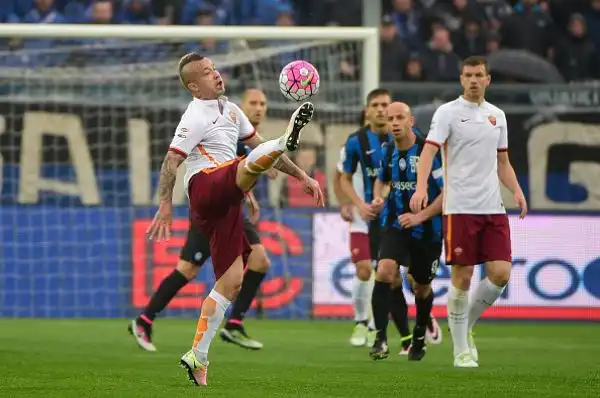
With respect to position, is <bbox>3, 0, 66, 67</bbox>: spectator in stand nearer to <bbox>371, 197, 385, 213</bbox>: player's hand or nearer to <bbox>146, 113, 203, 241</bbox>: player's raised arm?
<bbox>371, 197, 385, 213</bbox>: player's hand

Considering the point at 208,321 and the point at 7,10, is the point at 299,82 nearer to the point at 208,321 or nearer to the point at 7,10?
the point at 208,321

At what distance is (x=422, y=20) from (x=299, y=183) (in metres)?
4.71

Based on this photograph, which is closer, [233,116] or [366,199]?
[233,116]

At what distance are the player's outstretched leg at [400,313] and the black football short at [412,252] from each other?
441mm

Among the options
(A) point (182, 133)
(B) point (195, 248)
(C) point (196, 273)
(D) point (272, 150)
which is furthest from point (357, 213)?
(D) point (272, 150)

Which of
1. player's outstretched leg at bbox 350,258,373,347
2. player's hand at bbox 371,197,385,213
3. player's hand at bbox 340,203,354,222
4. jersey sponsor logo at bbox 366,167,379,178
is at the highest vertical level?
jersey sponsor logo at bbox 366,167,379,178

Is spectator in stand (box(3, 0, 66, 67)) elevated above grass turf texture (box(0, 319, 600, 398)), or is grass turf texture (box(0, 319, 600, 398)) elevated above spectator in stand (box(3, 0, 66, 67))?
spectator in stand (box(3, 0, 66, 67))

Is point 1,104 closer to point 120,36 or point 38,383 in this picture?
point 120,36

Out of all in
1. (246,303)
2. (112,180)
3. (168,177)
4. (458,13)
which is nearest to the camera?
(168,177)

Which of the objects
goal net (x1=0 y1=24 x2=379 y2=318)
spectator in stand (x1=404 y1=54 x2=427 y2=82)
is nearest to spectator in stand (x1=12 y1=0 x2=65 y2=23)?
goal net (x1=0 y1=24 x2=379 y2=318)

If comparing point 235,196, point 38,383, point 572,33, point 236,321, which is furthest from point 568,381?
point 572,33

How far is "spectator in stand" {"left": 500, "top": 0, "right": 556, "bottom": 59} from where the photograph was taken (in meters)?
18.6

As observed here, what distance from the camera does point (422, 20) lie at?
1914 cm

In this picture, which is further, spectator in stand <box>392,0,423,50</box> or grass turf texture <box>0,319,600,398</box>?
spectator in stand <box>392,0,423,50</box>
